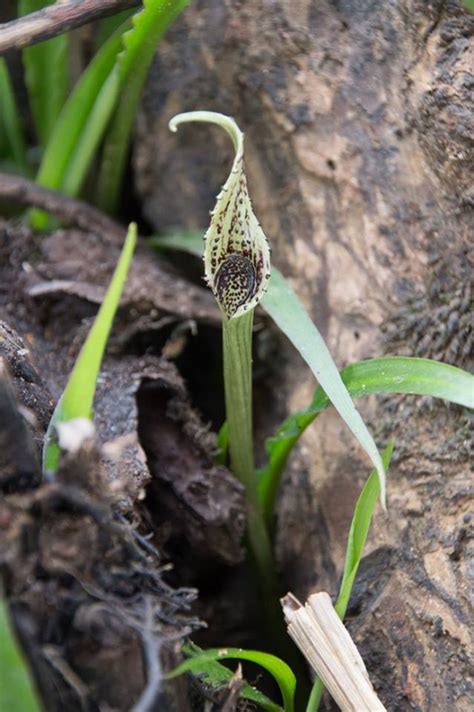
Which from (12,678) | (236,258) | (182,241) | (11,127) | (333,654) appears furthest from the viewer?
(11,127)

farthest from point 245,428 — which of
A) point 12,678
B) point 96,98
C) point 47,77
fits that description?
point 47,77

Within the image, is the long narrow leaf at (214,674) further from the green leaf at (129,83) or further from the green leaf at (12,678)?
the green leaf at (129,83)

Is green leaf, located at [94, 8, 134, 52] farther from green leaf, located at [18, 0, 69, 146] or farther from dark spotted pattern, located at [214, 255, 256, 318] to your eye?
dark spotted pattern, located at [214, 255, 256, 318]

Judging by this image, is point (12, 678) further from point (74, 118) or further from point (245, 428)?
point (74, 118)

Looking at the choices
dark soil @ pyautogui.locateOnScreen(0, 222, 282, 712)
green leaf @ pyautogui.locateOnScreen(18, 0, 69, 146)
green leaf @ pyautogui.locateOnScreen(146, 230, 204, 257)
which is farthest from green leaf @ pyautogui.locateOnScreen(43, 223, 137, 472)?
green leaf @ pyautogui.locateOnScreen(18, 0, 69, 146)

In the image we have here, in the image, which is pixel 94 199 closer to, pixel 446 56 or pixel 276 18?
pixel 276 18

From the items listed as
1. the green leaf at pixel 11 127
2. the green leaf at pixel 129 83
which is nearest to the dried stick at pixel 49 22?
the green leaf at pixel 129 83

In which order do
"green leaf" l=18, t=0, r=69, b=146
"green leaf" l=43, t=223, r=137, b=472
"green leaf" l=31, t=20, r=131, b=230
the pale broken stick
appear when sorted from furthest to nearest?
"green leaf" l=18, t=0, r=69, b=146 → "green leaf" l=31, t=20, r=131, b=230 → the pale broken stick → "green leaf" l=43, t=223, r=137, b=472
